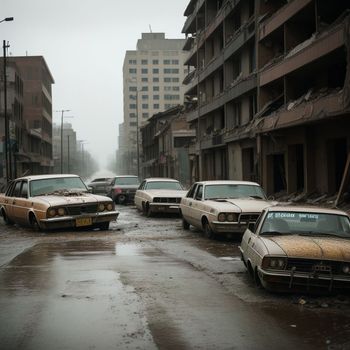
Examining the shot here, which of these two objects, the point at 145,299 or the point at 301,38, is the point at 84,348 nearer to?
the point at 145,299

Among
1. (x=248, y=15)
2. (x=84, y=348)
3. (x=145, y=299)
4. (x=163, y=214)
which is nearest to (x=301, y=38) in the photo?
(x=248, y=15)

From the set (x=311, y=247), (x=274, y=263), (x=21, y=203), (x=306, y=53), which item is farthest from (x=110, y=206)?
(x=306, y=53)

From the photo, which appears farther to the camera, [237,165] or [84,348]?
[237,165]

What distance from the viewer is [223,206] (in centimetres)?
1312

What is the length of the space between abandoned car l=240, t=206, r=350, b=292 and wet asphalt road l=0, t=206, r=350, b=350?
23 centimetres

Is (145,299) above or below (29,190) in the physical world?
below

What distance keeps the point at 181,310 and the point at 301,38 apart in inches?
901

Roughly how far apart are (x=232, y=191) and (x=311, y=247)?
7500 mm

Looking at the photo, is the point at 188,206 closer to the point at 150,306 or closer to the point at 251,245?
the point at 251,245

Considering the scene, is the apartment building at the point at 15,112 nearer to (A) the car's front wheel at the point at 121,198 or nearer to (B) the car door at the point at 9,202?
(A) the car's front wheel at the point at 121,198

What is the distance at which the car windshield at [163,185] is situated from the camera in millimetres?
21859

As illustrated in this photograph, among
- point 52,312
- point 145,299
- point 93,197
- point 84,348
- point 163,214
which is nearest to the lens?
point 84,348

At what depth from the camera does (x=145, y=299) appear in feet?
22.5

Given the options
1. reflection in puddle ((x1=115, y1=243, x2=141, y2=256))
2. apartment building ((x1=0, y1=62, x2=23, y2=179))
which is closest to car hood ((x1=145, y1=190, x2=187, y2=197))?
reflection in puddle ((x1=115, y1=243, x2=141, y2=256))
